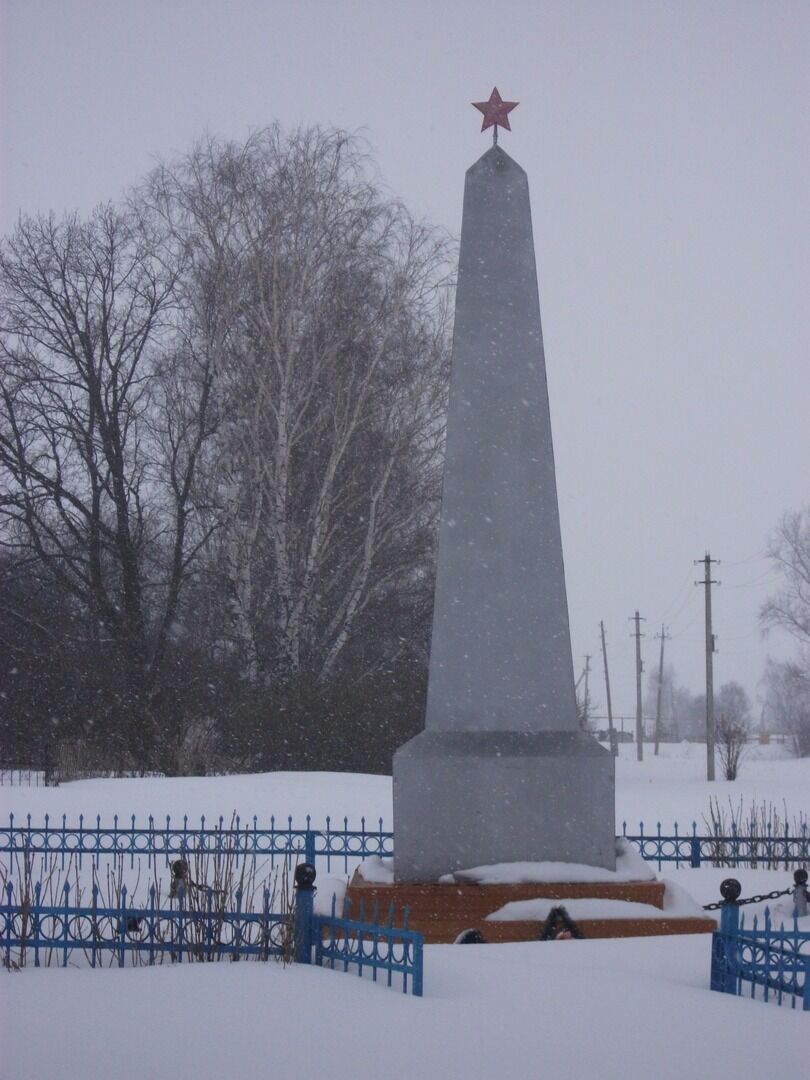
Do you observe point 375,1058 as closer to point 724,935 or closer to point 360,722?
point 724,935

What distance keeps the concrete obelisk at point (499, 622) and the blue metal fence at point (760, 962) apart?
4.57 ft

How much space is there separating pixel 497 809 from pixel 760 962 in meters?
1.66

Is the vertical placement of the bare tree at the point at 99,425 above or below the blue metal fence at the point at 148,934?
above

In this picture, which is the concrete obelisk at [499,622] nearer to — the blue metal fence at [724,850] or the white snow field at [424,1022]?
the white snow field at [424,1022]

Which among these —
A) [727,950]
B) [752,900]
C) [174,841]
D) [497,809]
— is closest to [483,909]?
[497,809]

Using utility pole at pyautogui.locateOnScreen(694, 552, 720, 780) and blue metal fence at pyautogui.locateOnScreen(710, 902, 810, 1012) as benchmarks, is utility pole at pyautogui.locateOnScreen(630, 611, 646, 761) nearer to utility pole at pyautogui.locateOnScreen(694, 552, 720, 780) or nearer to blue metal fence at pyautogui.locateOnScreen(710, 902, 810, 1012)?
utility pole at pyautogui.locateOnScreen(694, 552, 720, 780)

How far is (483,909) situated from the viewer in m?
5.94

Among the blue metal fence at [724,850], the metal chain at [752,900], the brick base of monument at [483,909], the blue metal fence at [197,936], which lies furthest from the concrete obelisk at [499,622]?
the blue metal fence at [724,850]

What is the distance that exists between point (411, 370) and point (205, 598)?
557 centimetres

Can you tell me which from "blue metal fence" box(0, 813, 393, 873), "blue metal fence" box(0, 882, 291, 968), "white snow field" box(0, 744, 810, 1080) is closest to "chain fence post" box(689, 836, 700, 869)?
"blue metal fence" box(0, 813, 393, 873)

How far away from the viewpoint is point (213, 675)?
19.3 metres

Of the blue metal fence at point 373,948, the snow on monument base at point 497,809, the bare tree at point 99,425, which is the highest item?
the bare tree at point 99,425

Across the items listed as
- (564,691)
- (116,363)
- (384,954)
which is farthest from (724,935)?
(116,363)

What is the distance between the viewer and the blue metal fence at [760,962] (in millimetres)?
4535
